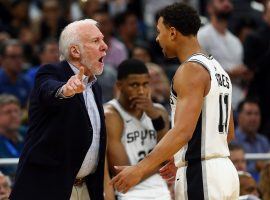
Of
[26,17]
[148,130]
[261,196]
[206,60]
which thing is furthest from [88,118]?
[26,17]

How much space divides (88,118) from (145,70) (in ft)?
4.85

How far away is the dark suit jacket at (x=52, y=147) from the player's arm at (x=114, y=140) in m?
1.16

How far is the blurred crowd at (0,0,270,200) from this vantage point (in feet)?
30.1

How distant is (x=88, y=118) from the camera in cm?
596

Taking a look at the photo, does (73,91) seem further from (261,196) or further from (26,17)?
(26,17)

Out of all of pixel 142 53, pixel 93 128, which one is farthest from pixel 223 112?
pixel 142 53

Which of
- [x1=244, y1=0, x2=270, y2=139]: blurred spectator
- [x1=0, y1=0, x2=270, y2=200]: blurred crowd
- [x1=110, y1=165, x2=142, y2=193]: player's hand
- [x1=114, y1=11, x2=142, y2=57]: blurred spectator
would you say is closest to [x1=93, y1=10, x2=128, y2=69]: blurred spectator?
[x1=0, y1=0, x2=270, y2=200]: blurred crowd

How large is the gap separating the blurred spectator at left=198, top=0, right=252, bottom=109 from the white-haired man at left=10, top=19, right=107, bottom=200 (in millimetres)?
5528

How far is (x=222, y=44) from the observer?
11547mm

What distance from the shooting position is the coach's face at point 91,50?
5973 millimetres

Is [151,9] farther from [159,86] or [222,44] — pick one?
[159,86]

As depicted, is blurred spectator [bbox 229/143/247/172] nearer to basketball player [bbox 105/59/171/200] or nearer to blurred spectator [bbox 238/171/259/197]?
blurred spectator [bbox 238/171/259/197]

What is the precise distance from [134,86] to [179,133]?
1.83 meters

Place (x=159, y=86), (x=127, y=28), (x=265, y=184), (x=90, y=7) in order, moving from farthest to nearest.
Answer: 1. (x=90, y=7)
2. (x=127, y=28)
3. (x=159, y=86)
4. (x=265, y=184)
